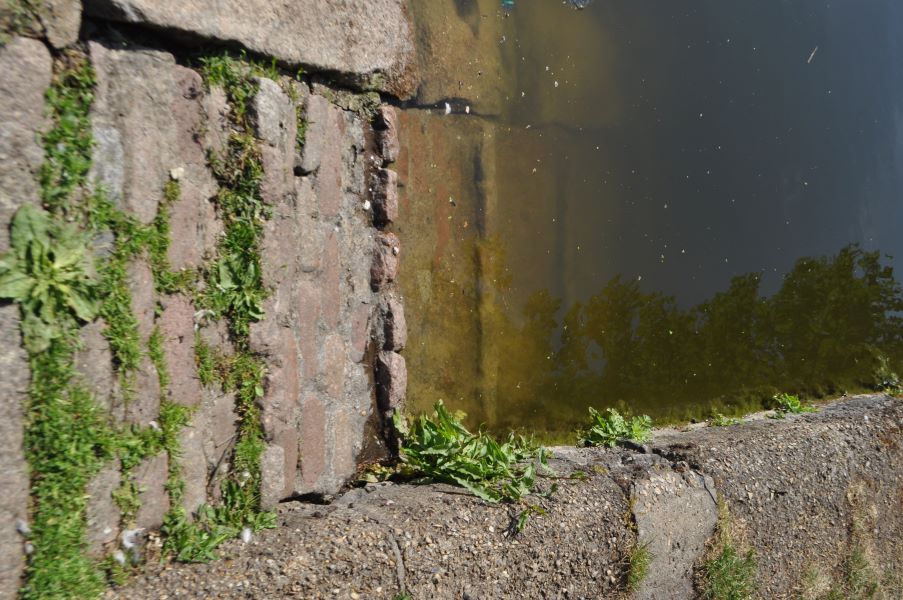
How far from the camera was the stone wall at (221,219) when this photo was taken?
210cm

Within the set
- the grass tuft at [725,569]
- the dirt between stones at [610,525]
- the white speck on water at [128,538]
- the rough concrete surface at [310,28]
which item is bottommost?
the grass tuft at [725,569]

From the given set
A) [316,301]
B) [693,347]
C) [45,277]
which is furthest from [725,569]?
[45,277]

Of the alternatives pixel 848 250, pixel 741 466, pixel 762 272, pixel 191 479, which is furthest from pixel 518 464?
pixel 848 250

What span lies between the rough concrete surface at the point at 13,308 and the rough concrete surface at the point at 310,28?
14.0 inches

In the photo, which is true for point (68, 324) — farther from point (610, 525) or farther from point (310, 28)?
point (610, 525)

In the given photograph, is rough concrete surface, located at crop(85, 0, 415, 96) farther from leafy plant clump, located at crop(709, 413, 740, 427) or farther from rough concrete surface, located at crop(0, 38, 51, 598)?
leafy plant clump, located at crop(709, 413, 740, 427)

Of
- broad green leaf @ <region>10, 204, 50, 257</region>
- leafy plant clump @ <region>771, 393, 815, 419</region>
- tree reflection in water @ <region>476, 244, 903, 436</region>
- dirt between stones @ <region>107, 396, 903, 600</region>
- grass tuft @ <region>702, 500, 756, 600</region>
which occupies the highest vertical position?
broad green leaf @ <region>10, 204, 50, 257</region>

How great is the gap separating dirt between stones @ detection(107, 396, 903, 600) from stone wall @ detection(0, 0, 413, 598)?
283 mm

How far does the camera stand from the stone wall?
2102mm

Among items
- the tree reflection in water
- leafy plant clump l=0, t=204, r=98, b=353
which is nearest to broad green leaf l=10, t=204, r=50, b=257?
leafy plant clump l=0, t=204, r=98, b=353

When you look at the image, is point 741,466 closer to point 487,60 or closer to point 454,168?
point 454,168

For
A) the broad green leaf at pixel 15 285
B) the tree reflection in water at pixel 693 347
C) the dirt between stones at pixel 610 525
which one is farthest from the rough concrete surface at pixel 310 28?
the dirt between stones at pixel 610 525

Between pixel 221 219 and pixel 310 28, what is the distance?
0.82 meters

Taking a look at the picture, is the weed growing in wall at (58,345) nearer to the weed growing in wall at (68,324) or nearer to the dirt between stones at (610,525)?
the weed growing in wall at (68,324)
